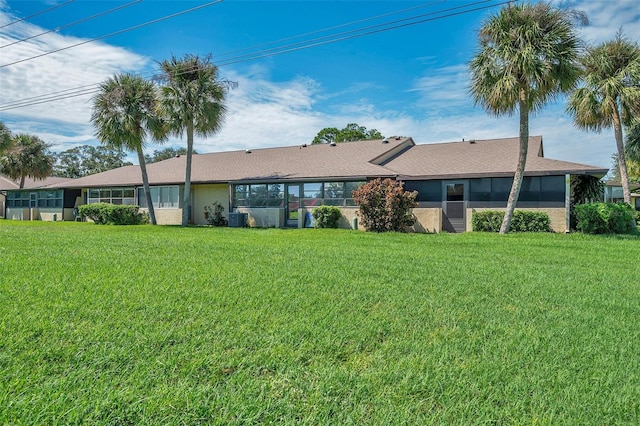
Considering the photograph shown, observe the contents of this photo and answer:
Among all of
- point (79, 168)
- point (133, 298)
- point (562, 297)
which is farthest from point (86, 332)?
point (79, 168)

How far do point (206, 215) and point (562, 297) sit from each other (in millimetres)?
19837

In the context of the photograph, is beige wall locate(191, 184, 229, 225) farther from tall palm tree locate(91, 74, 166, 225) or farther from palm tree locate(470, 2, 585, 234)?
palm tree locate(470, 2, 585, 234)

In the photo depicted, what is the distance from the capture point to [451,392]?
9.30 ft

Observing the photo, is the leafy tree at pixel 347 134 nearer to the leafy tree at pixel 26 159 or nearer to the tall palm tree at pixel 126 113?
the tall palm tree at pixel 126 113

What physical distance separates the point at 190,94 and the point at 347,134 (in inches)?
1087

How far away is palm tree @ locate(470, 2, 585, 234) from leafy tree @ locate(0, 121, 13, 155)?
117ft

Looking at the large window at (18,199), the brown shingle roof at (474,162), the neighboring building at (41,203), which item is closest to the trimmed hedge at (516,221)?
the brown shingle roof at (474,162)

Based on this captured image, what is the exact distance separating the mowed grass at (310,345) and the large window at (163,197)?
16952mm

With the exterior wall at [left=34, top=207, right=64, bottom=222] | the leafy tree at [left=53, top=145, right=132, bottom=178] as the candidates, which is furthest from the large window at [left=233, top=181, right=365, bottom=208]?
the leafy tree at [left=53, top=145, right=132, bottom=178]

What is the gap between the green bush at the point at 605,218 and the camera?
46.3ft

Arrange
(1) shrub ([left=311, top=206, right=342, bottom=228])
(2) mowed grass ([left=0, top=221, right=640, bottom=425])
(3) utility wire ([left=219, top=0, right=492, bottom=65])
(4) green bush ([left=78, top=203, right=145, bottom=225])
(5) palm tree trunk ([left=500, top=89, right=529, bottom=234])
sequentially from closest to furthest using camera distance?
(2) mowed grass ([left=0, top=221, right=640, bottom=425]) → (3) utility wire ([left=219, top=0, right=492, bottom=65]) → (5) palm tree trunk ([left=500, top=89, right=529, bottom=234]) → (1) shrub ([left=311, top=206, right=342, bottom=228]) → (4) green bush ([left=78, top=203, right=145, bottom=225])

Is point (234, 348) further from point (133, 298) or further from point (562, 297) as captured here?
point (562, 297)

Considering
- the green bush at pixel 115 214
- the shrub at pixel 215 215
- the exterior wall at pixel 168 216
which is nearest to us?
the green bush at pixel 115 214

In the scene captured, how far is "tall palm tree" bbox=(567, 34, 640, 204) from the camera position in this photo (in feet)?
54.1
